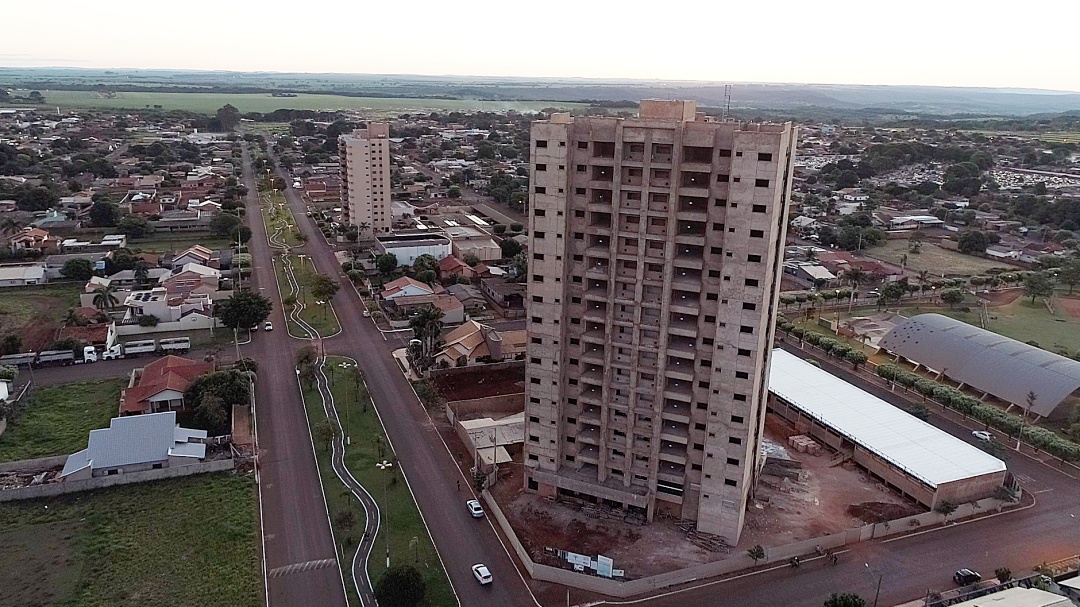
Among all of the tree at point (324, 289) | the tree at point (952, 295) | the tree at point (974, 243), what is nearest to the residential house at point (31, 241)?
the tree at point (324, 289)

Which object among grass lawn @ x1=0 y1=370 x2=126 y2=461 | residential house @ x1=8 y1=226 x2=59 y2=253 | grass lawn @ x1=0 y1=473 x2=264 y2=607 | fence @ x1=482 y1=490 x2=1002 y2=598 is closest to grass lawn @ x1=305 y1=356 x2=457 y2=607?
fence @ x1=482 y1=490 x2=1002 y2=598

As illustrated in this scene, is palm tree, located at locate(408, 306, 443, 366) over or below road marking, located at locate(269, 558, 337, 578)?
over

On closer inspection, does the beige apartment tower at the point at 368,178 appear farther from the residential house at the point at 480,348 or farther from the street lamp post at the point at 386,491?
the street lamp post at the point at 386,491

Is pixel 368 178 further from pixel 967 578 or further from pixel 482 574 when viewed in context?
pixel 967 578

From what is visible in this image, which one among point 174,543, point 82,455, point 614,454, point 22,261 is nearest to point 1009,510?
point 614,454

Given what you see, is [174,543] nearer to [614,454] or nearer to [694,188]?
[614,454]

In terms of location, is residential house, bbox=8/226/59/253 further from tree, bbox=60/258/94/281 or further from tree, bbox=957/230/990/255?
tree, bbox=957/230/990/255
